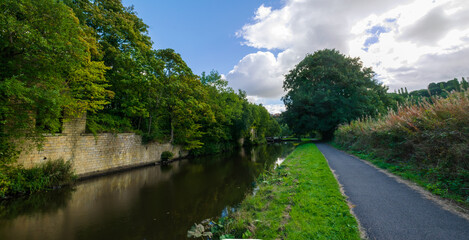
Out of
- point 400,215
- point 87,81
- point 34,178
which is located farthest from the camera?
point 87,81

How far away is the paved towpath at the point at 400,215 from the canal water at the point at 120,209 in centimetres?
427

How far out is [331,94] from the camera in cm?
2719

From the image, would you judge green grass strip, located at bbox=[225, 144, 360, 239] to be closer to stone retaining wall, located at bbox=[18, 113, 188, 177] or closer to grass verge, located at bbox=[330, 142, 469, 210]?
grass verge, located at bbox=[330, 142, 469, 210]

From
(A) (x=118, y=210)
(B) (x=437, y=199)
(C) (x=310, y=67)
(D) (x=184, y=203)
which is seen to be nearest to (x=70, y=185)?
(A) (x=118, y=210)

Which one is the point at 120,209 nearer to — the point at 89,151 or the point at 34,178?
the point at 34,178

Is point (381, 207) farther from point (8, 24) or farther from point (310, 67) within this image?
point (310, 67)

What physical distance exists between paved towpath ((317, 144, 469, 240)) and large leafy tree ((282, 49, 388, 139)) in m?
22.4

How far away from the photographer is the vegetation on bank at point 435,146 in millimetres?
4816

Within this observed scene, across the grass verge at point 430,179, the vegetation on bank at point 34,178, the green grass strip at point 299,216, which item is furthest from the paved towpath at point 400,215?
the vegetation on bank at point 34,178

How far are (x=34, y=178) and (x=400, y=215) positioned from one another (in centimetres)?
1304

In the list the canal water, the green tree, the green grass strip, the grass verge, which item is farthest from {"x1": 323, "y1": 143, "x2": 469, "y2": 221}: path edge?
the green tree

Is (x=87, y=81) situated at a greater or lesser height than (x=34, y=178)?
greater

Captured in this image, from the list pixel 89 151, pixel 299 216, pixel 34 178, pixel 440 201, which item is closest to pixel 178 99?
pixel 89 151

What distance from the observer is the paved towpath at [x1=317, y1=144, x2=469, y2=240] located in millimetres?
3037
